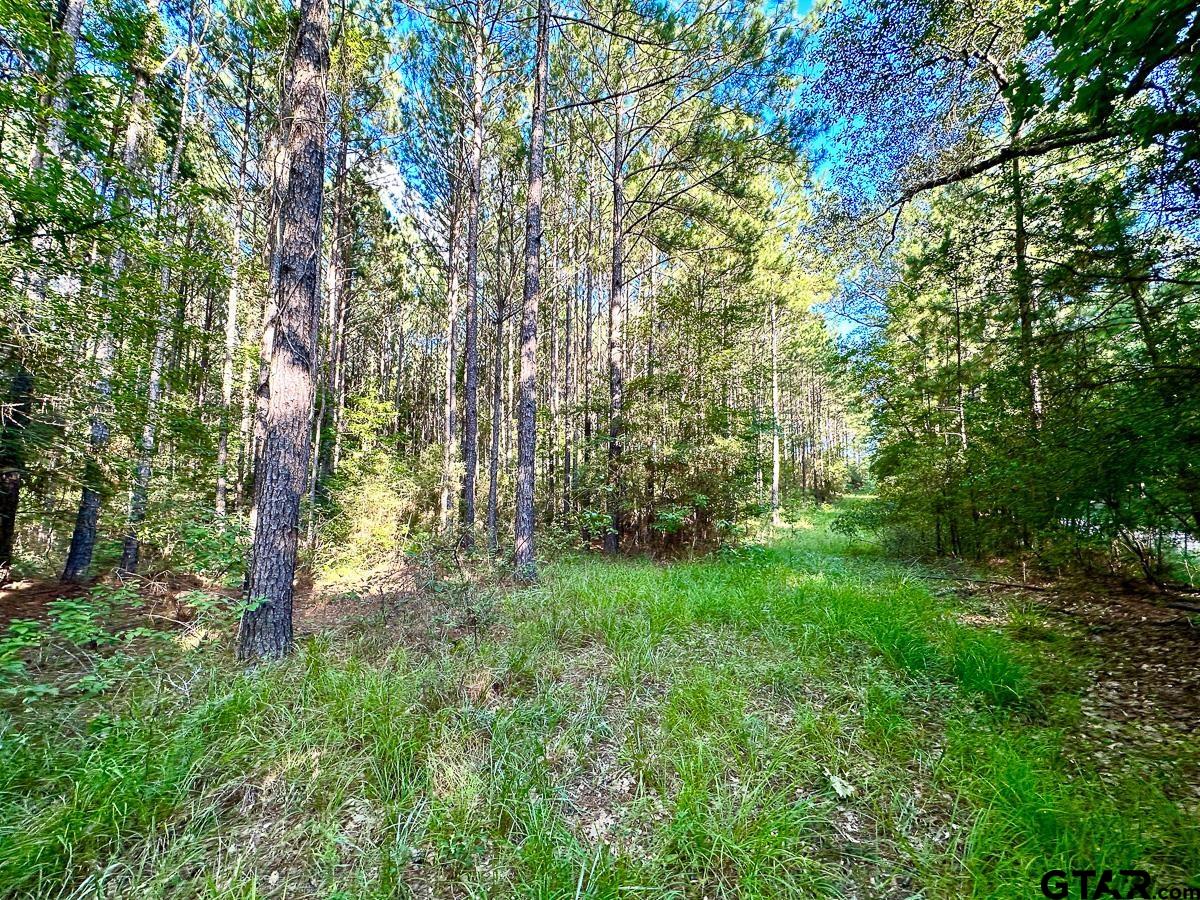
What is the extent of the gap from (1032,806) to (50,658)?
6.65 meters

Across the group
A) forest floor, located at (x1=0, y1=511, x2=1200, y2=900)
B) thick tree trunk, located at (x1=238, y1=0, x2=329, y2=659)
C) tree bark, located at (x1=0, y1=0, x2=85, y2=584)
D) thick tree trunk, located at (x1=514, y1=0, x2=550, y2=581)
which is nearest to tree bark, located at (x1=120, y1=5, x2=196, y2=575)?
tree bark, located at (x1=0, y1=0, x2=85, y2=584)

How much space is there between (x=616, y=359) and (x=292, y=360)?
19.8 feet

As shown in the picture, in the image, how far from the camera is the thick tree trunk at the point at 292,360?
3340 millimetres

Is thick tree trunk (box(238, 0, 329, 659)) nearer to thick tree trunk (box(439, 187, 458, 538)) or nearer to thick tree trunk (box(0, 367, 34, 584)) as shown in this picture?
thick tree trunk (box(0, 367, 34, 584))

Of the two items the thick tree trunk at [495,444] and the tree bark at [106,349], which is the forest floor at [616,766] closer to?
the tree bark at [106,349]

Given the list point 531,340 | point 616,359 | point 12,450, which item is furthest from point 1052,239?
point 12,450

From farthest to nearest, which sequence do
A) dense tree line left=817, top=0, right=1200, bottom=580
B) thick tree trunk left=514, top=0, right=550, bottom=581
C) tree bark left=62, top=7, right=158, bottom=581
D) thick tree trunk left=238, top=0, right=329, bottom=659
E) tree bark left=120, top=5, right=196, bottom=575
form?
thick tree trunk left=514, top=0, right=550, bottom=581 → tree bark left=62, top=7, right=158, bottom=581 → tree bark left=120, top=5, right=196, bottom=575 → thick tree trunk left=238, top=0, right=329, bottom=659 → dense tree line left=817, top=0, right=1200, bottom=580

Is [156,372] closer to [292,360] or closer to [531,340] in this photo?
[292,360]

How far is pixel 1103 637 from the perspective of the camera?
3.44m

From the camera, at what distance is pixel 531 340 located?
20.5 feet

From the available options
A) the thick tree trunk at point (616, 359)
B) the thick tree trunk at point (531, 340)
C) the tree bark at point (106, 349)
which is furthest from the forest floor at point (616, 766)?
the thick tree trunk at point (616, 359)

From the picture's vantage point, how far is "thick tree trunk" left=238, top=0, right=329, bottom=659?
3340 mm

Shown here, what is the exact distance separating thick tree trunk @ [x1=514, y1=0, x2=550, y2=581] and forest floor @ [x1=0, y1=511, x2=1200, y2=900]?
7.56 ft

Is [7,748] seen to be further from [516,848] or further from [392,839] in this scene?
[516,848]
